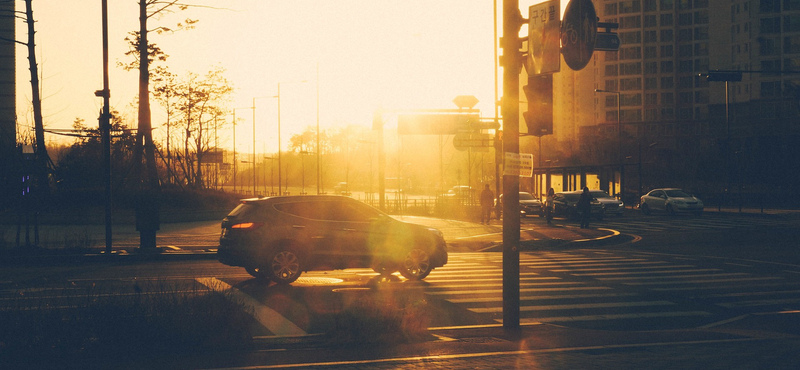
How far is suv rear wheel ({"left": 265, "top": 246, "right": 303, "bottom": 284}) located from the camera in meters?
14.2

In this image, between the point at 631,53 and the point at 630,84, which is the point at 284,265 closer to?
the point at 630,84

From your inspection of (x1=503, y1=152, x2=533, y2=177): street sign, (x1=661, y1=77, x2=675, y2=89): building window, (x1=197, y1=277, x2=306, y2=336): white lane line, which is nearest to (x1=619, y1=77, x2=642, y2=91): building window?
(x1=661, y1=77, x2=675, y2=89): building window

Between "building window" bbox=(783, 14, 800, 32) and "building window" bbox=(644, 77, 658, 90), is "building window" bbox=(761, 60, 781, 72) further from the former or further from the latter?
"building window" bbox=(644, 77, 658, 90)

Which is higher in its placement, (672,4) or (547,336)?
(672,4)

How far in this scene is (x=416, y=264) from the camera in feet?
50.3

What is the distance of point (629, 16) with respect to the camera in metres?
126

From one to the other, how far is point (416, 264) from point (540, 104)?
6694 mm

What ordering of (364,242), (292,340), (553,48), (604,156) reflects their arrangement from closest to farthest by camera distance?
(292,340) < (553,48) < (364,242) < (604,156)

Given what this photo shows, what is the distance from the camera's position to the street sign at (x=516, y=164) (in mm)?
9289

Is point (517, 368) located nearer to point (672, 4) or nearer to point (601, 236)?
point (601, 236)

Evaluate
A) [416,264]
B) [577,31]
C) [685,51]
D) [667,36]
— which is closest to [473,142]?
[416,264]

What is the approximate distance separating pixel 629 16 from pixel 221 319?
421ft

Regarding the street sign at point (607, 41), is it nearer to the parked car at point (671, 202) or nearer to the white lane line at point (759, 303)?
the white lane line at point (759, 303)

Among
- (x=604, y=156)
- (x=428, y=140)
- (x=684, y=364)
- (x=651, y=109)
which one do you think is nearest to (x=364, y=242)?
(x=684, y=364)
